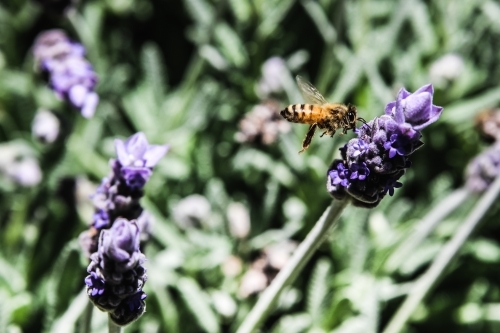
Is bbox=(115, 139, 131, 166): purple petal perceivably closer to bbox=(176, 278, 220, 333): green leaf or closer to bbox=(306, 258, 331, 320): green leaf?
bbox=(176, 278, 220, 333): green leaf

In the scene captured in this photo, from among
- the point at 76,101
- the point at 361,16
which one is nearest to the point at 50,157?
the point at 76,101

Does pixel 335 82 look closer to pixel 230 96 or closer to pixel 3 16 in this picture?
pixel 230 96

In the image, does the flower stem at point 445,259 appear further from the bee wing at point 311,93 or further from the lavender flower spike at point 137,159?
the lavender flower spike at point 137,159

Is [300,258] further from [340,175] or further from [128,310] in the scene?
[128,310]

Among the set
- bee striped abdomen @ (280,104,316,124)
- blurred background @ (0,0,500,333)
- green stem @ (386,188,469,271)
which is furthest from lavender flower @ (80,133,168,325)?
green stem @ (386,188,469,271)

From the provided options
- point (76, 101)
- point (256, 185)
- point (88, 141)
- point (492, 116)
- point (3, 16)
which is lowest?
point (492, 116)

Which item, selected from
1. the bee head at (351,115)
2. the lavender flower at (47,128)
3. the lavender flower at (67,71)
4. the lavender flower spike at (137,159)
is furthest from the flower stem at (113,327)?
the lavender flower at (47,128)

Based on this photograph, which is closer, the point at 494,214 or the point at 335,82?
the point at 494,214
